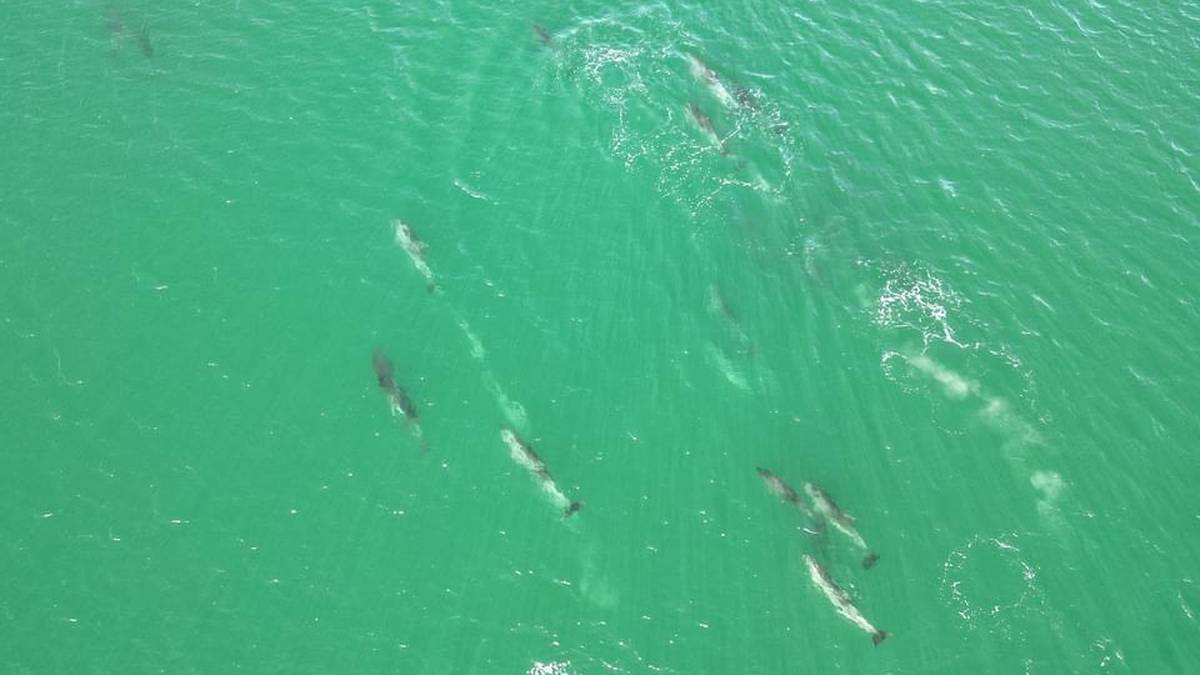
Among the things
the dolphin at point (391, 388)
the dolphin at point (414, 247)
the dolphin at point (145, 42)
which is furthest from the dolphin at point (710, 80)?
the dolphin at point (145, 42)

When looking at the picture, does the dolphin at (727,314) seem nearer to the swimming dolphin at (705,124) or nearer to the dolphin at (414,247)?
the swimming dolphin at (705,124)

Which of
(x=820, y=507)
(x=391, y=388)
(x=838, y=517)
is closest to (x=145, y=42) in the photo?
(x=391, y=388)

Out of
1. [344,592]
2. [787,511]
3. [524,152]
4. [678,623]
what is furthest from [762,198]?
[344,592]

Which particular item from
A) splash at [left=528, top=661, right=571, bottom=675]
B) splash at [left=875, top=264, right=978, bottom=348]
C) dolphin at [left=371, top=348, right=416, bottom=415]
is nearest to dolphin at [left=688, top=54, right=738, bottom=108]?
splash at [left=875, top=264, right=978, bottom=348]

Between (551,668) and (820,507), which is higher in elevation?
(820,507)

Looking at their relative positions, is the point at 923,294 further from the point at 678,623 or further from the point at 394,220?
the point at 394,220

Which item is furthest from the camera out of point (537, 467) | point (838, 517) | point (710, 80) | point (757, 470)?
point (710, 80)

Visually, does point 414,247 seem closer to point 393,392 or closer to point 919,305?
point 393,392
